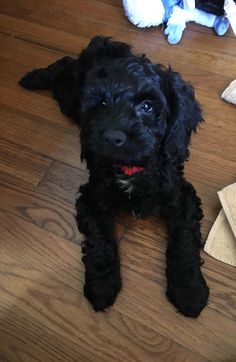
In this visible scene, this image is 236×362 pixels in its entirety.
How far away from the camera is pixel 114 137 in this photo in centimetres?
93

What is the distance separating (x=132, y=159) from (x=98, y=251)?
317 millimetres

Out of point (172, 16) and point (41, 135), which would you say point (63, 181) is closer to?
point (41, 135)

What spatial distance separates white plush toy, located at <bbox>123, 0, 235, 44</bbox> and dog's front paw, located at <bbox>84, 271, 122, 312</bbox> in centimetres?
105

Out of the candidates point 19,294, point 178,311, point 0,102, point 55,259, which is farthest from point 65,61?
point 178,311

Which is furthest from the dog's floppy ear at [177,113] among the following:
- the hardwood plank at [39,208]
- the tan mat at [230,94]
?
the tan mat at [230,94]

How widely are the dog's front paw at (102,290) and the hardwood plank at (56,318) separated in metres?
0.04

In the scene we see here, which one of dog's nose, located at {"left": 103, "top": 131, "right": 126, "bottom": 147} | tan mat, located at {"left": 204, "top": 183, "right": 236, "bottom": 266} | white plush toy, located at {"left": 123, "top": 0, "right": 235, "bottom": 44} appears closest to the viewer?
dog's nose, located at {"left": 103, "top": 131, "right": 126, "bottom": 147}

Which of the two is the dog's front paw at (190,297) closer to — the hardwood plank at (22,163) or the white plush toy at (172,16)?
the hardwood plank at (22,163)

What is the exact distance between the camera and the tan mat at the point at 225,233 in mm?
1215

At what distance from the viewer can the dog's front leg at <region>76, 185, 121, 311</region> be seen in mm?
1139

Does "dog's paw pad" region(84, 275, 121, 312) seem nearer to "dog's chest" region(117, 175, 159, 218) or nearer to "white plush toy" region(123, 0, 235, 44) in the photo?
"dog's chest" region(117, 175, 159, 218)

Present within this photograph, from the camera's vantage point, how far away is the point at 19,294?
1205 millimetres

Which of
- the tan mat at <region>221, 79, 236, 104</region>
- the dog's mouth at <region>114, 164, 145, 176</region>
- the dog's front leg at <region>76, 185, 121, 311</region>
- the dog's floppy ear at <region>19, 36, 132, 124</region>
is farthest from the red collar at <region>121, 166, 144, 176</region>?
the tan mat at <region>221, 79, 236, 104</region>

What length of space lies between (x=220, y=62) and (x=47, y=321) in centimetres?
116
